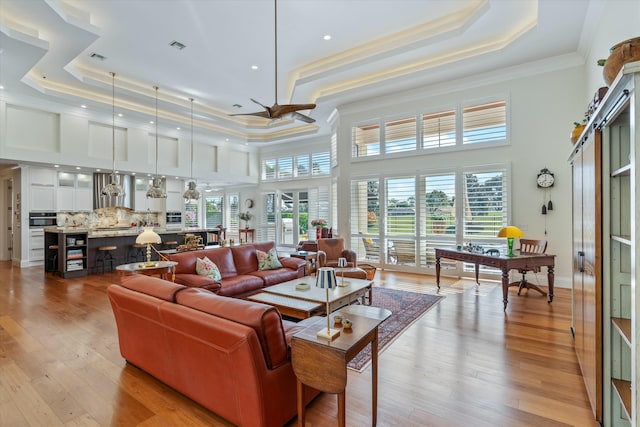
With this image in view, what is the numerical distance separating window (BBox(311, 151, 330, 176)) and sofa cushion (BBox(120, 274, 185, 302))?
26.7 ft

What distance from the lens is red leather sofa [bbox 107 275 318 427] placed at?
69.1 inches

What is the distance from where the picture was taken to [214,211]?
13.8m

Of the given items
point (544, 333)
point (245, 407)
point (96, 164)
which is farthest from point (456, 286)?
point (96, 164)

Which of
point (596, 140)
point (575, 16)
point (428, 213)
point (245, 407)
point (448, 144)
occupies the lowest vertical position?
point (245, 407)

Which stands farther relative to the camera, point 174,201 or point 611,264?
point 174,201

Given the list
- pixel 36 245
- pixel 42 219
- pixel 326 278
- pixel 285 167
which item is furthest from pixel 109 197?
pixel 326 278

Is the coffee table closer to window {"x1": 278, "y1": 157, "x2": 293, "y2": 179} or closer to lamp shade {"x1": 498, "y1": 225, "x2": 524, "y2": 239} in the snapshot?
lamp shade {"x1": 498, "y1": 225, "x2": 524, "y2": 239}

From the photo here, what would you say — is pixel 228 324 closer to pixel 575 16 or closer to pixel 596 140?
pixel 596 140

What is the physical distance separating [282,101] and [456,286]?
5.88 m

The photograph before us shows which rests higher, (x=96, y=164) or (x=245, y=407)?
(x=96, y=164)

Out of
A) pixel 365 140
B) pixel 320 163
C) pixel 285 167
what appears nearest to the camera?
pixel 365 140

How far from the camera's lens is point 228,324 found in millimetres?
1776

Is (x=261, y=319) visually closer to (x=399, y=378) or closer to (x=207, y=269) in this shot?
(x=399, y=378)

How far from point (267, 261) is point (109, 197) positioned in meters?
6.90
